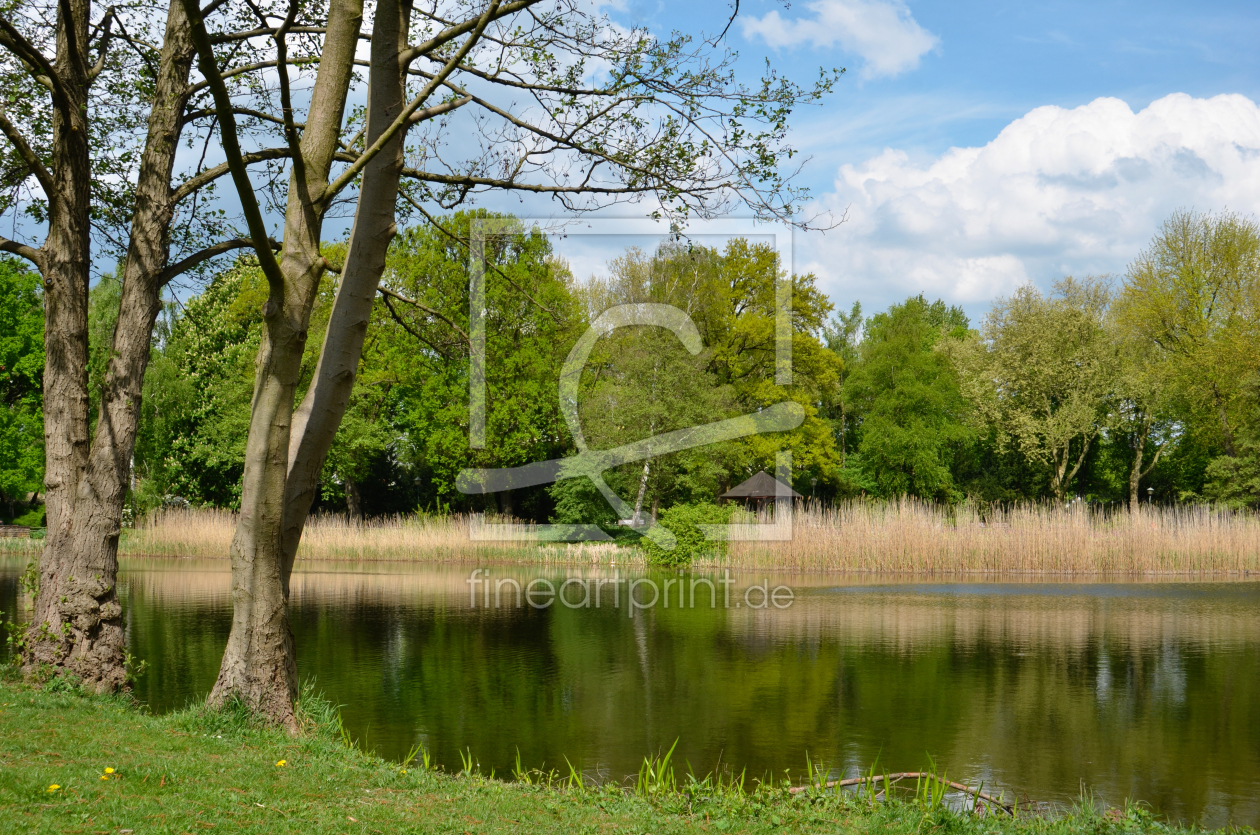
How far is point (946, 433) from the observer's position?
3888cm

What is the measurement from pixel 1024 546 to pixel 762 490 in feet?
42.9

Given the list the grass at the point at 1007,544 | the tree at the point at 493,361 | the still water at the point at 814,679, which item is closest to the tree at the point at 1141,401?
the grass at the point at 1007,544

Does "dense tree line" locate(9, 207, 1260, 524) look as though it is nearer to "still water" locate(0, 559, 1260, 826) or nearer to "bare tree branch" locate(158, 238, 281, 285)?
"still water" locate(0, 559, 1260, 826)

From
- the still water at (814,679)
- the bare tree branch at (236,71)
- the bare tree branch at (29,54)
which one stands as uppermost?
the bare tree branch at (236,71)

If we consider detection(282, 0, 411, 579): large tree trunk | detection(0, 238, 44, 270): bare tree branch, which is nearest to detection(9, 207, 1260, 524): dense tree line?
detection(0, 238, 44, 270): bare tree branch

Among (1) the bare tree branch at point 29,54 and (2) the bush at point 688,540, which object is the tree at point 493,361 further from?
(1) the bare tree branch at point 29,54

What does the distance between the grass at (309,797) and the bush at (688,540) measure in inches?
592

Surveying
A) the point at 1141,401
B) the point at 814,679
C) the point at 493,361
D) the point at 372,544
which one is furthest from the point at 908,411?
the point at 814,679

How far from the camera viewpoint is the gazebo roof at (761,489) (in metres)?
32.1

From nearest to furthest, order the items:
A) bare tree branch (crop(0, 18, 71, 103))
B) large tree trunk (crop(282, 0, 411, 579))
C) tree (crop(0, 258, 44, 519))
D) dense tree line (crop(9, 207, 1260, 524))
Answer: large tree trunk (crop(282, 0, 411, 579)), bare tree branch (crop(0, 18, 71, 103)), dense tree line (crop(9, 207, 1260, 524)), tree (crop(0, 258, 44, 519))

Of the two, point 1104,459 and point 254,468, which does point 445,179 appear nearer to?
point 254,468

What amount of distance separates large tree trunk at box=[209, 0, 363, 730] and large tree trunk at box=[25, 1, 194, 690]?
1813 mm

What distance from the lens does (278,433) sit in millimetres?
6152

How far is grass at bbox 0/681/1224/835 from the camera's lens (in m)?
A: 4.14
